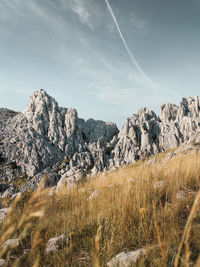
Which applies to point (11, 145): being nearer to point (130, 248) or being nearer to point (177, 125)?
point (177, 125)

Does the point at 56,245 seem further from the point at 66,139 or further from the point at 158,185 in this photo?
the point at 66,139

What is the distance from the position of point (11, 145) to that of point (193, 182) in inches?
6293

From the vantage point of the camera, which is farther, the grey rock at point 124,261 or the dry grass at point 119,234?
the dry grass at point 119,234

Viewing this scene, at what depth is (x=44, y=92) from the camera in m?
170

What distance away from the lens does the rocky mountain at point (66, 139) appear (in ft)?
453

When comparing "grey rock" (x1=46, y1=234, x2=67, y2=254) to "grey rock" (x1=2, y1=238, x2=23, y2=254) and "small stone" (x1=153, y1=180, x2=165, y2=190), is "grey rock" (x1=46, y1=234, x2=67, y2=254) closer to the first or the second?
"grey rock" (x1=2, y1=238, x2=23, y2=254)

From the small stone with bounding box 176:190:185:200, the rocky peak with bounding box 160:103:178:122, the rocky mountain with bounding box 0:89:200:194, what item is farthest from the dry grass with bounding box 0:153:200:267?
the rocky peak with bounding box 160:103:178:122

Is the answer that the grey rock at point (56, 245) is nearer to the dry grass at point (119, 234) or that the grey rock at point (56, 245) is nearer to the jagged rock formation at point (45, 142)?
the dry grass at point (119, 234)

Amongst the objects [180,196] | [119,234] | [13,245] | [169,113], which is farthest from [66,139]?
[119,234]

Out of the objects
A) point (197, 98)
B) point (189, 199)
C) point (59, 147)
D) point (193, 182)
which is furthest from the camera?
point (197, 98)

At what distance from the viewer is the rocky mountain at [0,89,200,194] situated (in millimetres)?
138125

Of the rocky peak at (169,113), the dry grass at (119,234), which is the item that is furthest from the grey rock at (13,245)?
the rocky peak at (169,113)

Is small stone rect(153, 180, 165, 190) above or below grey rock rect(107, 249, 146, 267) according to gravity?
above

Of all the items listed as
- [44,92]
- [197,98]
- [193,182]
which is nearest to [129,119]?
[197,98]
